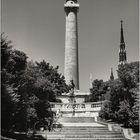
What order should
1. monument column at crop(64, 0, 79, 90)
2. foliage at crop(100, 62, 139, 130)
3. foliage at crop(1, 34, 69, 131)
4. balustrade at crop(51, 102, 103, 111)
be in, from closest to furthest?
foliage at crop(1, 34, 69, 131), foliage at crop(100, 62, 139, 130), balustrade at crop(51, 102, 103, 111), monument column at crop(64, 0, 79, 90)

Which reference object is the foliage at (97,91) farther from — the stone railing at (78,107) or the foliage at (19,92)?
the foliage at (19,92)

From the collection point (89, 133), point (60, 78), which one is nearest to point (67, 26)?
point (60, 78)

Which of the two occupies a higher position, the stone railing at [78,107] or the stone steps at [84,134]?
the stone railing at [78,107]

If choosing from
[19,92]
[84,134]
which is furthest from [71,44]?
[19,92]

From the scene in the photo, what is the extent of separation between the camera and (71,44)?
261 ft

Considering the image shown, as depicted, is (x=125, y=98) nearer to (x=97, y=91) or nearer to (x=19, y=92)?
(x=19, y=92)

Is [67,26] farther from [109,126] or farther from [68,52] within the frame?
[109,126]

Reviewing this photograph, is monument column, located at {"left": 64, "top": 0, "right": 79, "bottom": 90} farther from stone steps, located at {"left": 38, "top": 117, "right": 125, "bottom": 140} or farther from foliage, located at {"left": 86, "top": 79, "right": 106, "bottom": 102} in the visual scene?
stone steps, located at {"left": 38, "top": 117, "right": 125, "bottom": 140}

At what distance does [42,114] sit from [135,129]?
30.4 ft

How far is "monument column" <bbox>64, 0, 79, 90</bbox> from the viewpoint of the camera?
257ft

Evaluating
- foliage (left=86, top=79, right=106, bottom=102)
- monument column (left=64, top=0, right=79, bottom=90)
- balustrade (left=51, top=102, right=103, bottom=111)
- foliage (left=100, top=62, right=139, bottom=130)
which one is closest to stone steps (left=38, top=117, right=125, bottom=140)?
foliage (left=100, top=62, right=139, bottom=130)

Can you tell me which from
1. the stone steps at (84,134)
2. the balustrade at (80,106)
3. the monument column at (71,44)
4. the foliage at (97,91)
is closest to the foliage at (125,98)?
the stone steps at (84,134)

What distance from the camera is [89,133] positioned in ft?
117

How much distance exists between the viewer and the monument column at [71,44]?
257 ft
